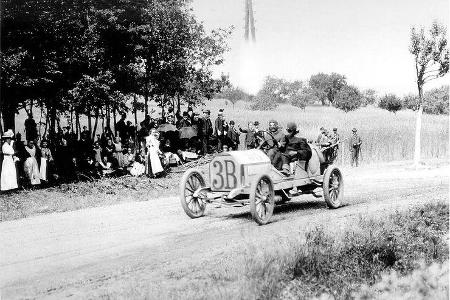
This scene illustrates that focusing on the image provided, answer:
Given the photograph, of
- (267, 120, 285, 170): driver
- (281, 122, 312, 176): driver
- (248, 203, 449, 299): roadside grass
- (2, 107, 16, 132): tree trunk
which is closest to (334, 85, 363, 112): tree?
(2, 107, 16, 132): tree trunk

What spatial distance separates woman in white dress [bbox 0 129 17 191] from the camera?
15.1 metres

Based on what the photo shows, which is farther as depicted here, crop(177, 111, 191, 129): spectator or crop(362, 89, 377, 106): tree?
crop(362, 89, 377, 106): tree

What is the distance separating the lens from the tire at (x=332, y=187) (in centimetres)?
1171

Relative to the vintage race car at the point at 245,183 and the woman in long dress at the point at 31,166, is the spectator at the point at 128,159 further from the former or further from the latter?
the vintage race car at the point at 245,183

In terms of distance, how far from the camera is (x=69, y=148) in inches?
749

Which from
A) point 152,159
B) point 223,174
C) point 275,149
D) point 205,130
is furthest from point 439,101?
→ point 223,174

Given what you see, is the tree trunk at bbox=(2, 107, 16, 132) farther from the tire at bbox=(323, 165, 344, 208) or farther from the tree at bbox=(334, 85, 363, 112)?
the tree at bbox=(334, 85, 363, 112)

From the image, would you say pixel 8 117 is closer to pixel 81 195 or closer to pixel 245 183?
pixel 81 195

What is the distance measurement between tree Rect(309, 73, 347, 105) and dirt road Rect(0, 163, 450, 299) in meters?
76.1

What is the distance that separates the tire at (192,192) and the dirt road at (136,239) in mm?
215

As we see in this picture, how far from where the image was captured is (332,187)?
12211 mm

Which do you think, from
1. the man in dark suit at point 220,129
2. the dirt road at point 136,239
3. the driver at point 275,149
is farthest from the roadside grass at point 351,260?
the man in dark suit at point 220,129

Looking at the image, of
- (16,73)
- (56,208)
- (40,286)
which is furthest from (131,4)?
(40,286)

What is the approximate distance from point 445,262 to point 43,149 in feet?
43.8
